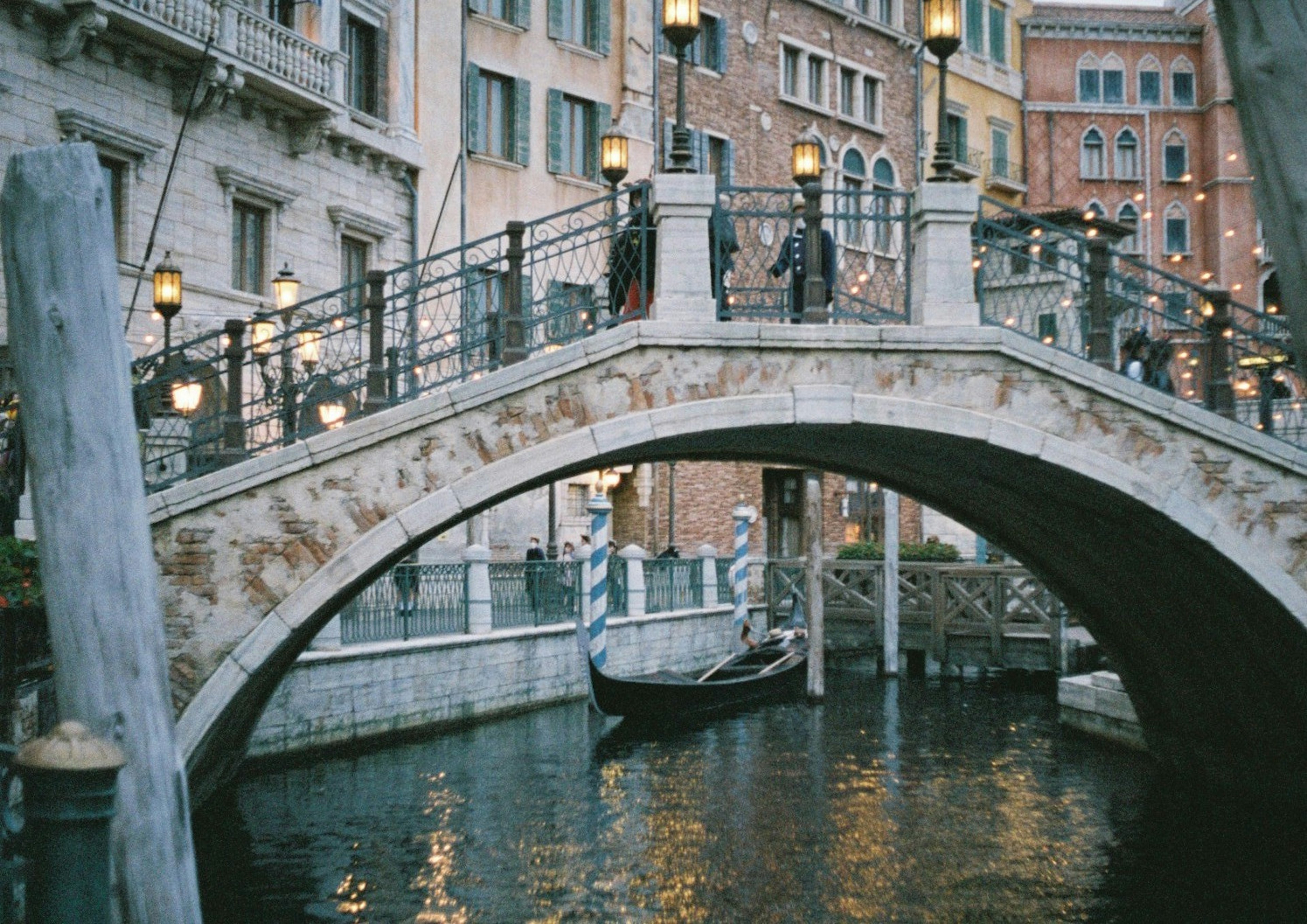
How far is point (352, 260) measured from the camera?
722 inches

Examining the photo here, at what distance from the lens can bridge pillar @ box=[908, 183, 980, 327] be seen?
8117mm

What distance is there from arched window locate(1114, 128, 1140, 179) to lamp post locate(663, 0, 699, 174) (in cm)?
2683

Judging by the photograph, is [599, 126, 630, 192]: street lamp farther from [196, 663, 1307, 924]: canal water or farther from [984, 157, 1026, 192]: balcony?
[984, 157, 1026, 192]: balcony

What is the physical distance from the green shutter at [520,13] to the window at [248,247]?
217 inches

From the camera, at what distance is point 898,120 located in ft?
93.0

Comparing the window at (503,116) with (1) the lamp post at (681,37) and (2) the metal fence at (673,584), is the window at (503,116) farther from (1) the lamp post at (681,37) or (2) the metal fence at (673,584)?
(1) the lamp post at (681,37)

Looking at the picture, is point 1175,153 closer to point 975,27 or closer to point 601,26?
point 975,27

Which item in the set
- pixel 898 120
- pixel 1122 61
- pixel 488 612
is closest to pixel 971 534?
pixel 898 120

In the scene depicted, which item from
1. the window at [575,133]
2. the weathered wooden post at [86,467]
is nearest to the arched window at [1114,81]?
the window at [575,133]

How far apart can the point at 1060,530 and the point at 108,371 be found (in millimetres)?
7519

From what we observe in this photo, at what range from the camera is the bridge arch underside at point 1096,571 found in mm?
7855

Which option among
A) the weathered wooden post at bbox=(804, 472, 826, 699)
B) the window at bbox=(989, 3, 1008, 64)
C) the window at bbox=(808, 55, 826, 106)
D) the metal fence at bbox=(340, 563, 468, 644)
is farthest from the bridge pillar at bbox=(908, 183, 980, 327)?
the window at bbox=(989, 3, 1008, 64)

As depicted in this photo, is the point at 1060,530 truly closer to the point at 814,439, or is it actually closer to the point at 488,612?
the point at 814,439

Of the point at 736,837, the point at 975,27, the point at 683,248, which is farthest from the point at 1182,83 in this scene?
the point at 683,248
